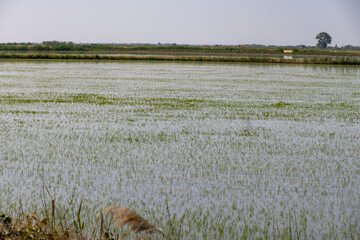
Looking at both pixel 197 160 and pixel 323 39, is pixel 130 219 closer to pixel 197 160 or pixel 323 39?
pixel 197 160

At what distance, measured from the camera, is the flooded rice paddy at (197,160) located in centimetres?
592

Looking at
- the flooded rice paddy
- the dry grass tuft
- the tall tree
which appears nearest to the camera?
the dry grass tuft

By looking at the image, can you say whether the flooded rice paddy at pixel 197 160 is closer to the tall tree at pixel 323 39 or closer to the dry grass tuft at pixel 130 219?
the dry grass tuft at pixel 130 219

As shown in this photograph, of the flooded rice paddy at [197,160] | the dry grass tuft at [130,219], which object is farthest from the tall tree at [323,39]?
the dry grass tuft at [130,219]

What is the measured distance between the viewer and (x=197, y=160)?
28.0ft

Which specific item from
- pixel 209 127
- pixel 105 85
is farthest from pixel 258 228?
pixel 105 85

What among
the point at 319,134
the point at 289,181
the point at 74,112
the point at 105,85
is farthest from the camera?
the point at 105,85

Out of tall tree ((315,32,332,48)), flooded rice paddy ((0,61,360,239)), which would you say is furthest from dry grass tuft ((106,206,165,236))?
tall tree ((315,32,332,48))

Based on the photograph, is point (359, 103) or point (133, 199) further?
point (359, 103)

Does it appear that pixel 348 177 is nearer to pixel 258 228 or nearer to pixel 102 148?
pixel 258 228

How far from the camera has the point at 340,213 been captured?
609 cm

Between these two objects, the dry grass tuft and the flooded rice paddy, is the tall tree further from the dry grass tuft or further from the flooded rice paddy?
the dry grass tuft

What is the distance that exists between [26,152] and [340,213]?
19.6 ft

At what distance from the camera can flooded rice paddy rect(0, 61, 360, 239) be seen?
592 cm
